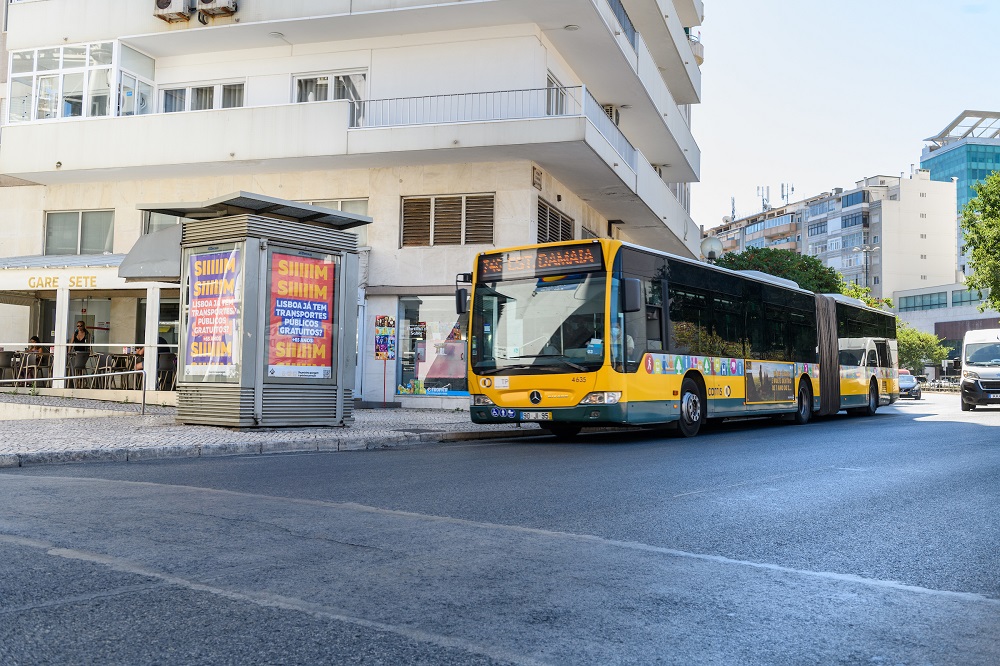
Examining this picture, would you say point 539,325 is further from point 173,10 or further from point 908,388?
point 908,388

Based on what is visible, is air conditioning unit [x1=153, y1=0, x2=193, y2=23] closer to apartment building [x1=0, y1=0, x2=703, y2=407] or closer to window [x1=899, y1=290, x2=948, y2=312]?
apartment building [x1=0, y1=0, x2=703, y2=407]

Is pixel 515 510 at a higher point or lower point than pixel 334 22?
lower

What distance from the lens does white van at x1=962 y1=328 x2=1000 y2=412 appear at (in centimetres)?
2867

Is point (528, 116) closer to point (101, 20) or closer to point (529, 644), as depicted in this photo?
point (101, 20)

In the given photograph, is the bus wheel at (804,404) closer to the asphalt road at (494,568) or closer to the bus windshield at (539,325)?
the bus windshield at (539,325)

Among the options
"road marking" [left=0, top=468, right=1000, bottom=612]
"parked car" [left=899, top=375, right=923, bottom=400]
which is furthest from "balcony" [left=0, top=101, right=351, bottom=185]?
"parked car" [left=899, top=375, right=923, bottom=400]

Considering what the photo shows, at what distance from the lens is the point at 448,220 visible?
24.6 metres

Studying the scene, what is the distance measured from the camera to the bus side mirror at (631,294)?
15.0 meters

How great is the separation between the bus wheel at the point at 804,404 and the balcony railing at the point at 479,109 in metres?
7.68

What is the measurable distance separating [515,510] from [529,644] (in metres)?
3.59

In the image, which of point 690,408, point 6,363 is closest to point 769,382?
point 690,408

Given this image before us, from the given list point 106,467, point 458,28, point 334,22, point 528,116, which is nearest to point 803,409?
point 528,116

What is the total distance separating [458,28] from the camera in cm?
2456

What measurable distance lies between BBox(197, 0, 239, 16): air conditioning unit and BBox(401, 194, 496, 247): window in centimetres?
654
